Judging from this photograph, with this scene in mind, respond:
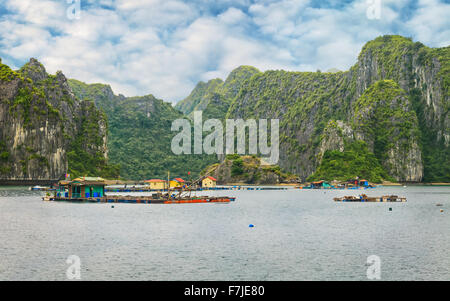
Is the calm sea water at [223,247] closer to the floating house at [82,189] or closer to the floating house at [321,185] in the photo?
the floating house at [82,189]

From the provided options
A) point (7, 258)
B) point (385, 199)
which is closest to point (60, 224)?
point (7, 258)

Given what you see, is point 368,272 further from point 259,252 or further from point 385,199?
point 385,199

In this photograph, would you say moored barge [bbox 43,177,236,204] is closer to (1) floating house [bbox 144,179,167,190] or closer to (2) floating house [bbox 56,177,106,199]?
(2) floating house [bbox 56,177,106,199]

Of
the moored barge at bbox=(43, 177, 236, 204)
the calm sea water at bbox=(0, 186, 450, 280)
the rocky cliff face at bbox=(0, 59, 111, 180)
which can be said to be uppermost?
the rocky cliff face at bbox=(0, 59, 111, 180)

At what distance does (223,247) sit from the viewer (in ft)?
130

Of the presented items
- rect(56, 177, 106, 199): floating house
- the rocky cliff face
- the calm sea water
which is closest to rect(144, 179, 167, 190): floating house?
the rocky cliff face

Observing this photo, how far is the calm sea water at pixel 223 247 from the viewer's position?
30.1 meters

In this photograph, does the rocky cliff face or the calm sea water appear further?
the rocky cliff face

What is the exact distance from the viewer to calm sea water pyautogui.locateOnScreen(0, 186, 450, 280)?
30141 mm

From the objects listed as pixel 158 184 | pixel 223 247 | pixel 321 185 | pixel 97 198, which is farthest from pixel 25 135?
pixel 223 247

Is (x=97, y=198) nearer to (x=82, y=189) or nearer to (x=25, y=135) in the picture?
(x=82, y=189)

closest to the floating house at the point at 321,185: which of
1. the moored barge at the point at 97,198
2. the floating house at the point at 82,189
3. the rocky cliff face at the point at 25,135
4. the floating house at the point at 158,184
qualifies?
the floating house at the point at 158,184
